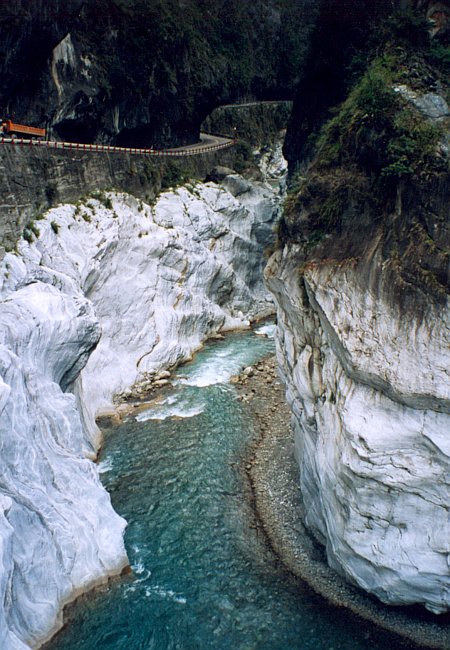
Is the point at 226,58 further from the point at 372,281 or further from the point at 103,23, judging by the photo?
the point at 372,281

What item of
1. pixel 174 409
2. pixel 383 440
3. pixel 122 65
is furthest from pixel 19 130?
pixel 383 440

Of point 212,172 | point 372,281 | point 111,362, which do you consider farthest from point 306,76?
point 372,281

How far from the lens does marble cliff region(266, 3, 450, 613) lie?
10367 millimetres

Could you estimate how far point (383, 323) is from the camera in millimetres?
10844

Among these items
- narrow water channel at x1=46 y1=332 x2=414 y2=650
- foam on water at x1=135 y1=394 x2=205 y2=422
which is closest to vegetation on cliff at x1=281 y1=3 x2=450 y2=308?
narrow water channel at x1=46 y1=332 x2=414 y2=650

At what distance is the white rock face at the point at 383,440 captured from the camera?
1023 centimetres

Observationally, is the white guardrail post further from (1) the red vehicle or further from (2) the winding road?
(1) the red vehicle

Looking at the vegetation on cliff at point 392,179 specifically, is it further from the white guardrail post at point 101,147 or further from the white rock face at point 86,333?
the white guardrail post at point 101,147

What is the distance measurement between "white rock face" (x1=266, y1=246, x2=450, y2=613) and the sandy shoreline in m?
0.54

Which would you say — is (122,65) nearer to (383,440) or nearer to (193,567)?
(193,567)

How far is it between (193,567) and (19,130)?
20574mm

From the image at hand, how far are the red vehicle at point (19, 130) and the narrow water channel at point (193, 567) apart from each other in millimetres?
14234

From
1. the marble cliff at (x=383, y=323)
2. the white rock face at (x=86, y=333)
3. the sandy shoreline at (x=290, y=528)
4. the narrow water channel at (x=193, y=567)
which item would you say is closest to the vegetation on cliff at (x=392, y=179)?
the marble cliff at (x=383, y=323)

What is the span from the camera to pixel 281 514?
15312 mm
